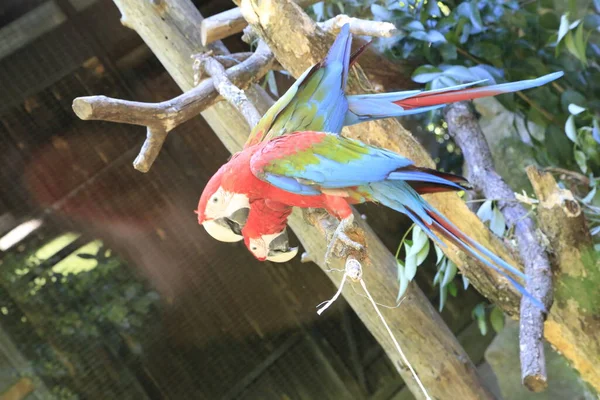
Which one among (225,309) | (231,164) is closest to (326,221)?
(231,164)

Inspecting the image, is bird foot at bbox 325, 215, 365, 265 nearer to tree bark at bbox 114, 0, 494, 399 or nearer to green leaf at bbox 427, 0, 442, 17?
tree bark at bbox 114, 0, 494, 399

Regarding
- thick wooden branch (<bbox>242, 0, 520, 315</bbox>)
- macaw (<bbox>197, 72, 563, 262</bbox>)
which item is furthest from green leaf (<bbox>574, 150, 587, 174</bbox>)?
macaw (<bbox>197, 72, 563, 262</bbox>)

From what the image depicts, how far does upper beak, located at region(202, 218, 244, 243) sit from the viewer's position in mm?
589

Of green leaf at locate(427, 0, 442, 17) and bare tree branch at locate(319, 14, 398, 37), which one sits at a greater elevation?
bare tree branch at locate(319, 14, 398, 37)

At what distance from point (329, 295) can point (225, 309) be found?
26cm

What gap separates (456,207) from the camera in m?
0.83

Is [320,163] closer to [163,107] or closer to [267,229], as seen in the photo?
[267,229]

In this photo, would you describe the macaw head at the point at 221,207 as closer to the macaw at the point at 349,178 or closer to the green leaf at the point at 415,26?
the macaw at the point at 349,178

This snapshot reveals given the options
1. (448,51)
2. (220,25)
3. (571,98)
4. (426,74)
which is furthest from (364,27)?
(571,98)

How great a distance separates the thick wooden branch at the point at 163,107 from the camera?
2.38 ft

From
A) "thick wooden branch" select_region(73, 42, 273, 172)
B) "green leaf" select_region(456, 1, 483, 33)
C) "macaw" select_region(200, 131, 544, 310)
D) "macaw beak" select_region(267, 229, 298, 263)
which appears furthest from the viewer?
"green leaf" select_region(456, 1, 483, 33)

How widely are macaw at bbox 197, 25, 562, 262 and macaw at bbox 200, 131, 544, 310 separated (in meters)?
0.07

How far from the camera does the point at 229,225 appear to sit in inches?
23.6

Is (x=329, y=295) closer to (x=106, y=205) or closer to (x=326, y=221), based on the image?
(x=106, y=205)
